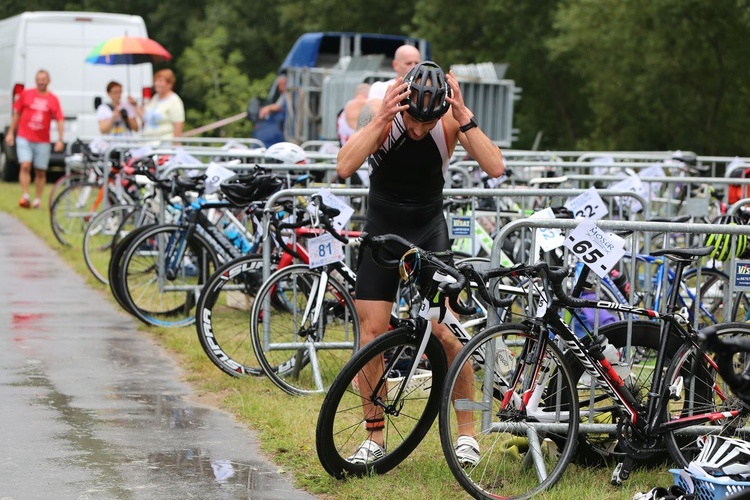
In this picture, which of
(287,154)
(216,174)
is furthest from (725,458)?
(287,154)

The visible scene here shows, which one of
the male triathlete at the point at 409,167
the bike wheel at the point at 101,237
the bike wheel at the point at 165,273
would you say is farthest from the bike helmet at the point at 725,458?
the bike wheel at the point at 101,237

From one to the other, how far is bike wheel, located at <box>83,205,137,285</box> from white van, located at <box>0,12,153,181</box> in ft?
38.7

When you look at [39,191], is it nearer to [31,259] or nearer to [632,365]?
[31,259]

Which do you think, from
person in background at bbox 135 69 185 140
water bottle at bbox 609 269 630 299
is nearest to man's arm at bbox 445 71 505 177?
water bottle at bbox 609 269 630 299

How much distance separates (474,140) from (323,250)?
6.02ft

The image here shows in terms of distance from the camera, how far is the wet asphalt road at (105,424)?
20.0ft

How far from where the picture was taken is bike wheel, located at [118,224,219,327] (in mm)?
9984

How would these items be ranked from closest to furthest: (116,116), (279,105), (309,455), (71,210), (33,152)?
(309,455) → (71,210) → (116,116) → (33,152) → (279,105)

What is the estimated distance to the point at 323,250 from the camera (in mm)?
7672

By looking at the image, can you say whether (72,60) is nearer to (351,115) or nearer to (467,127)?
(351,115)

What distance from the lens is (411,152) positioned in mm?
6168

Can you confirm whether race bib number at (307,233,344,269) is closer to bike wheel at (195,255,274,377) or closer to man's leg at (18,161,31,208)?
bike wheel at (195,255,274,377)

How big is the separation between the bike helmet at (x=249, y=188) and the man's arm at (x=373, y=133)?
9.31ft

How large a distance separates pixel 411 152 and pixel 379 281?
2.01 ft
